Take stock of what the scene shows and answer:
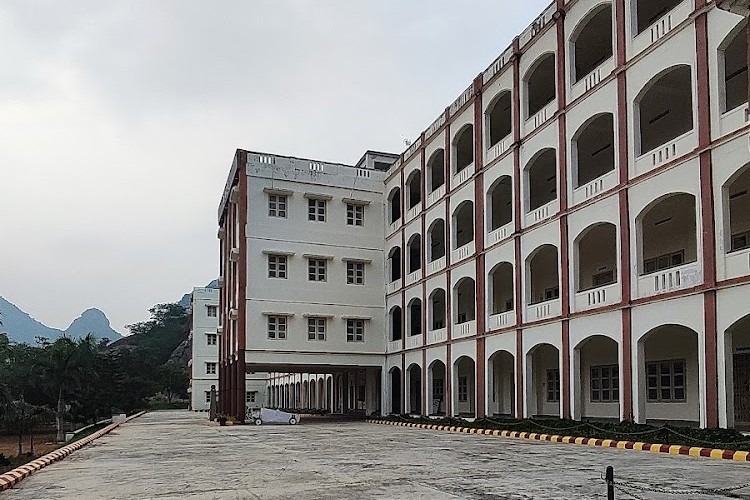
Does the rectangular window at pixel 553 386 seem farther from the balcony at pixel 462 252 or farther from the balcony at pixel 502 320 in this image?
the balcony at pixel 462 252

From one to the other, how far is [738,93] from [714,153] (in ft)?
12.9

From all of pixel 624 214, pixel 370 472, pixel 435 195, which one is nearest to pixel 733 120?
pixel 624 214

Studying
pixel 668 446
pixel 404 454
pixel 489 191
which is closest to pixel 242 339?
pixel 489 191

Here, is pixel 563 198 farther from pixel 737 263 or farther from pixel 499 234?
pixel 737 263

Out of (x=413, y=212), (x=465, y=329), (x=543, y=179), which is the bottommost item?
(x=465, y=329)

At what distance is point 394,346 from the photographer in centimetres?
3253

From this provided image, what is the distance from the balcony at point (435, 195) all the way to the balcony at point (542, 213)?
20.9ft

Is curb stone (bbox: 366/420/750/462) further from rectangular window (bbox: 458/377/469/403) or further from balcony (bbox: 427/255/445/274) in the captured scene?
rectangular window (bbox: 458/377/469/403)

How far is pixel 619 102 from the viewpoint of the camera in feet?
59.1

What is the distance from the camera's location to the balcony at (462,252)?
26.0m

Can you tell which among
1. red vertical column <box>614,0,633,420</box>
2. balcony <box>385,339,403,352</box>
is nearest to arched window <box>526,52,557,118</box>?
red vertical column <box>614,0,633,420</box>

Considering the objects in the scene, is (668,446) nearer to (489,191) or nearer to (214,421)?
(489,191)

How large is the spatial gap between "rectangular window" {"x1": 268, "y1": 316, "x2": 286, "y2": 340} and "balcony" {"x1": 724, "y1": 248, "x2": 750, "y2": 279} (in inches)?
788

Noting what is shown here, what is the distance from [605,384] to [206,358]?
148 feet
